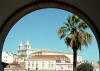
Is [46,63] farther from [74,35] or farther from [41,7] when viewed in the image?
[41,7]

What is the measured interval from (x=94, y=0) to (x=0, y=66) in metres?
2.38

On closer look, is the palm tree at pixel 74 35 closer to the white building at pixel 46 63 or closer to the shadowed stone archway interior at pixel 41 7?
the shadowed stone archway interior at pixel 41 7

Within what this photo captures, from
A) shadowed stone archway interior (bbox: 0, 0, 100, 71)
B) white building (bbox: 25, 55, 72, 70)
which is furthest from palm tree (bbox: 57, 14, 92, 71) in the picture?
white building (bbox: 25, 55, 72, 70)

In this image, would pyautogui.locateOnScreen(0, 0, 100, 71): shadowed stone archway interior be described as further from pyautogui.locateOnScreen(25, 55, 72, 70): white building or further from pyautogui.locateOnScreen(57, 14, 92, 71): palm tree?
pyautogui.locateOnScreen(25, 55, 72, 70): white building

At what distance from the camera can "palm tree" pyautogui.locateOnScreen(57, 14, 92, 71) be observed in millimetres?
24547

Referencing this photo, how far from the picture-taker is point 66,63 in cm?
10869

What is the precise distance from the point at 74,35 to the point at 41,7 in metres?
19.9

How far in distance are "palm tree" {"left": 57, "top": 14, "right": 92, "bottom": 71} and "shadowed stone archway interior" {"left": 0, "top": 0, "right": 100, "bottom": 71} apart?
19299mm

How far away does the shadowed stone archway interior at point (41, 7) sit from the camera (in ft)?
15.9

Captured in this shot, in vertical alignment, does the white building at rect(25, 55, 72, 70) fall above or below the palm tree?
below

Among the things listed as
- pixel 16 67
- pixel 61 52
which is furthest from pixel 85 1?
pixel 61 52

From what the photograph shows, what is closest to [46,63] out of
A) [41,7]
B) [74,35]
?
[74,35]

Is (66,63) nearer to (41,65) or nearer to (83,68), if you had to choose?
(41,65)

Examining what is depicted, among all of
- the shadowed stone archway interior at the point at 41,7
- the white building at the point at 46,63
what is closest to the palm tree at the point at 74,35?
the shadowed stone archway interior at the point at 41,7
